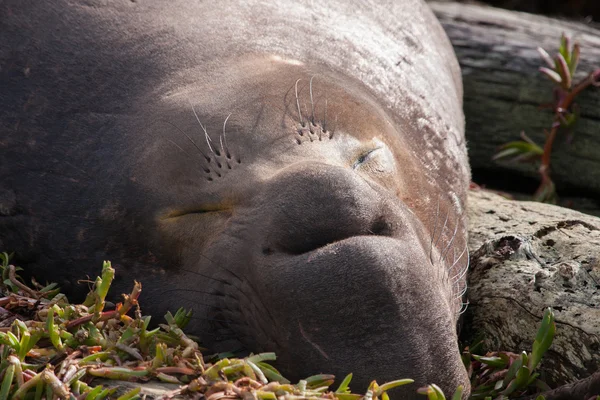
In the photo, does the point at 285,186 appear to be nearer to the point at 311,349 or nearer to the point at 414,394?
the point at 311,349

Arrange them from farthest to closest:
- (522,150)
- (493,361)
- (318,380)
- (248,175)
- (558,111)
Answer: (522,150)
(558,111)
(493,361)
(248,175)
(318,380)

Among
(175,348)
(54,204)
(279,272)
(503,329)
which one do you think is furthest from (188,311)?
(503,329)

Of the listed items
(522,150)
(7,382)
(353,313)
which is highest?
(353,313)

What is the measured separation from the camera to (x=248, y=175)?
288cm

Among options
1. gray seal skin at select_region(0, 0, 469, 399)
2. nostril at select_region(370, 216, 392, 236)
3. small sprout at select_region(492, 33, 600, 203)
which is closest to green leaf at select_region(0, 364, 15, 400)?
gray seal skin at select_region(0, 0, 469, 399)

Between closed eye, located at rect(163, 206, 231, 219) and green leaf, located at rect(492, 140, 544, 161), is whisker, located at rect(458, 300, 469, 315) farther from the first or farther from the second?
green leaf, located at rect(492, 140, 544, 161)

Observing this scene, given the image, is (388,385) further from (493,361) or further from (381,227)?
(493,361)

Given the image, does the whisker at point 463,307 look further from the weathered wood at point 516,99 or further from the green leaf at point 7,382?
the weathered wood at point 516,99

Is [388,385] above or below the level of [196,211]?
below

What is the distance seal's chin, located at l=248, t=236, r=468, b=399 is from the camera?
255 cm

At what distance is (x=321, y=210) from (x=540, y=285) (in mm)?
1131

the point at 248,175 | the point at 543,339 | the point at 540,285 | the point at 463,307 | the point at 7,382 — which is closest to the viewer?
the point at 7,382

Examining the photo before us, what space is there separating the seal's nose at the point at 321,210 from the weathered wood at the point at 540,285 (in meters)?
0.86

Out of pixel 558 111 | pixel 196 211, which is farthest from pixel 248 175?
pixel 558 111
